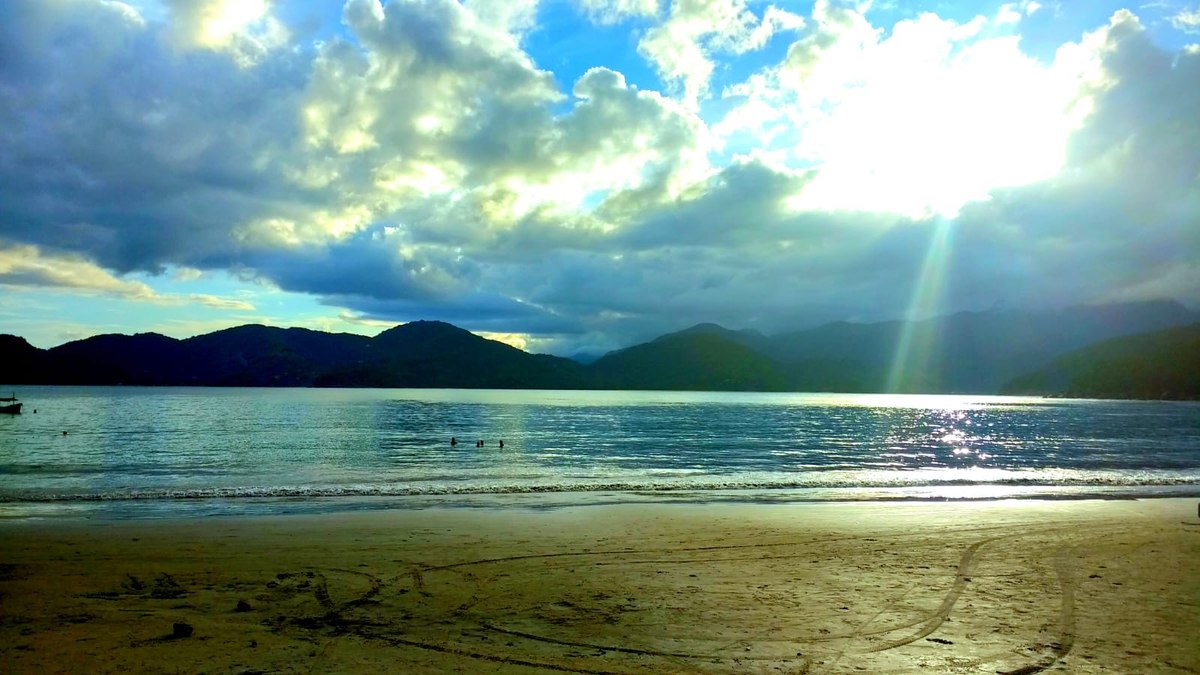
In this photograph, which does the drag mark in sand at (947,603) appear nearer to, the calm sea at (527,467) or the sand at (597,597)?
the sand at (597,597)

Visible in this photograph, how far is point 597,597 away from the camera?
44.5ft

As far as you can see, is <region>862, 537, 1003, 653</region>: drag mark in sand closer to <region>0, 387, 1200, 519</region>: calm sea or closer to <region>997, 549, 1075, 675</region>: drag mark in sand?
<region>997, 549, 1075, 675</region>: drag mark in sand

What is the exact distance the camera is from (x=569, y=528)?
22.2 m

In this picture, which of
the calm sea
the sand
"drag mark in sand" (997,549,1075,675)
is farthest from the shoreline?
"drag mark in sand" (997,549,1075,675)

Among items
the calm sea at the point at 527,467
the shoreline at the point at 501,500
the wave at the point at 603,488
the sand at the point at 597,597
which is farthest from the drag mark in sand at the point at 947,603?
the wave at the point at 603,488

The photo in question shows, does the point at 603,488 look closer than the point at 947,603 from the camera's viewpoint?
No

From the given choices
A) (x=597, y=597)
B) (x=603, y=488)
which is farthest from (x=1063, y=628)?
(x=603, y=488)

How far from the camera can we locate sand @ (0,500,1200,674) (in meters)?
10.2

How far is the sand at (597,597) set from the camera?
10.2m

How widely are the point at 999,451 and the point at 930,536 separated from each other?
48.8 m

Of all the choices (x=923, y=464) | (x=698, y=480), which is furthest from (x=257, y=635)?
(x=923, y=464)

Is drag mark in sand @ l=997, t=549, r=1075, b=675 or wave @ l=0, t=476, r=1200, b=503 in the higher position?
drag mark in sand @ l=997, t=549, r=1075, b=675

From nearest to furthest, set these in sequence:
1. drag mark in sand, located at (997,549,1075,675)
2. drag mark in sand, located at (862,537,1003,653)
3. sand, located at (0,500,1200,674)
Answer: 1. drag mark in sand, located at (997,549,1075,675)
2. sand, located at (0,500,1200,674)
3. drag mark in sand, located at (862,537,1003,653)

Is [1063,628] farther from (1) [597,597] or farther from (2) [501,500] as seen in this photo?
(2) [501,500]
